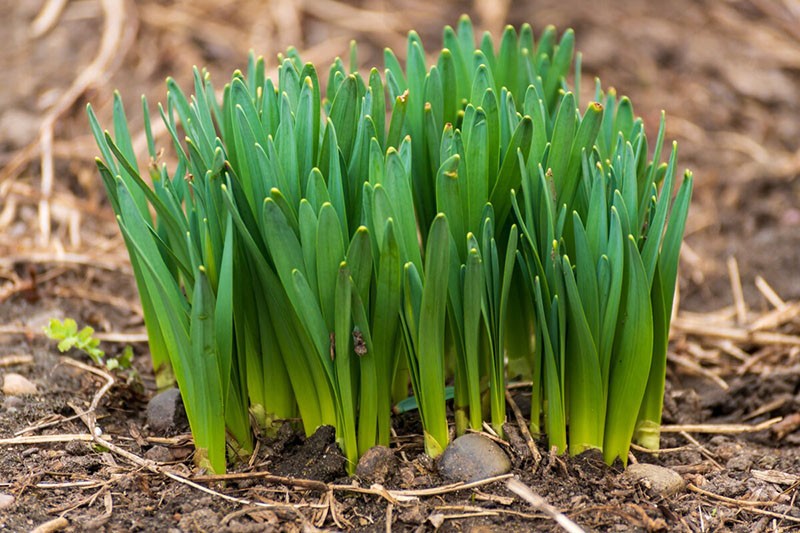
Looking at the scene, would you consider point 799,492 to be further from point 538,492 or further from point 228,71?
point 228,71

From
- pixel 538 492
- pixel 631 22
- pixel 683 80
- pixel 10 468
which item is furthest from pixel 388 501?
pixel 631 22

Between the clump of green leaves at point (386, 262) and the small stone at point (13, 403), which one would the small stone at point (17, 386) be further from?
the clump of green leaves at point (386, 262)

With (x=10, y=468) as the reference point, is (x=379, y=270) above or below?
above

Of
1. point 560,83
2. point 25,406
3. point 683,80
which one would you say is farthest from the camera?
point 683,80

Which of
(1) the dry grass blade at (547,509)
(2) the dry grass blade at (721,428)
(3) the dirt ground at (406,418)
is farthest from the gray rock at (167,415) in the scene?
(2) the dry grass blade at (721,428)

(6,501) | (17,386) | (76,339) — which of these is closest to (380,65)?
(76,339)
